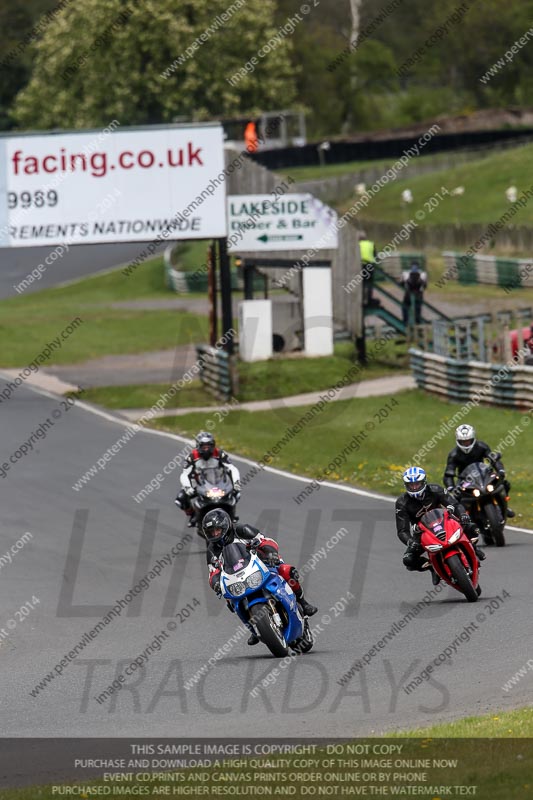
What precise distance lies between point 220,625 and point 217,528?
210 centimetres

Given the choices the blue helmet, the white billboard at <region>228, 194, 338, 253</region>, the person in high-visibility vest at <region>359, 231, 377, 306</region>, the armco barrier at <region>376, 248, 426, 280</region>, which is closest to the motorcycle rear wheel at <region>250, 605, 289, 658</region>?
the blue helmet

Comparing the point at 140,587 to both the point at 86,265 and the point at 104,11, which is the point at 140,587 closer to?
the point at 86,265

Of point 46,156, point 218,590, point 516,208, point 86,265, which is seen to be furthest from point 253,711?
point 86,265

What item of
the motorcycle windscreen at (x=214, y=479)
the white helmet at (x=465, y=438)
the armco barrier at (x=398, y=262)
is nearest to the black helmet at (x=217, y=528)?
the motorcycle windscreen at (x=214, y=479)

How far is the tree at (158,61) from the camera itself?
3071 inches

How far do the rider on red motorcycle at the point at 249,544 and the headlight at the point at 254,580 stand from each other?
12.0 inches

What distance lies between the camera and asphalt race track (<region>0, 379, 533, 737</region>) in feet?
37.8

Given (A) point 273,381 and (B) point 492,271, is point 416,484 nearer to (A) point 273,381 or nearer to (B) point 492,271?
(A) point 273,381

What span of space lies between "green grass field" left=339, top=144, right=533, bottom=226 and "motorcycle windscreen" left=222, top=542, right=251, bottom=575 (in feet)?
160

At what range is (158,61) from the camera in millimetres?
79750

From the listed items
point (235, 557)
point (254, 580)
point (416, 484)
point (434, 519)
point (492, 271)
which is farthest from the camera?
point (492, 271)

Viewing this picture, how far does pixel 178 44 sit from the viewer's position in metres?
78.3

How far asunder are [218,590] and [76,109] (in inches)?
2821

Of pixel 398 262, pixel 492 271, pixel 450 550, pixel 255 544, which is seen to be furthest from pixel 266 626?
pixel 398 262
